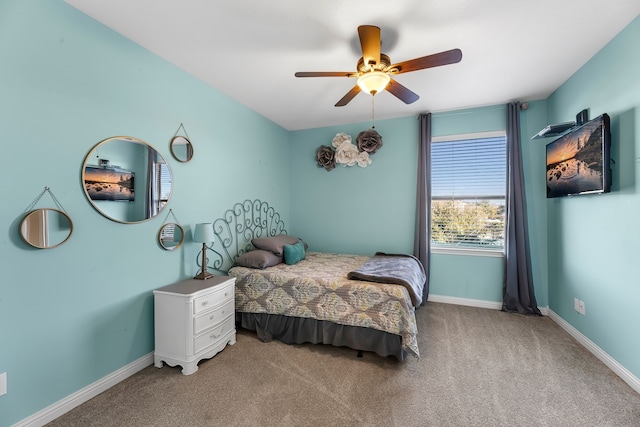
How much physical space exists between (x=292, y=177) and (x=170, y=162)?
2277 millimetres

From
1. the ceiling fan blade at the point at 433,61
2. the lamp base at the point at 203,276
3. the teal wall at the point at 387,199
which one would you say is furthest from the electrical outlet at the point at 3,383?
the teal wall at the point at 387,199

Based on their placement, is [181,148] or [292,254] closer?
[181,148]

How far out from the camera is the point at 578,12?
1.83 meters

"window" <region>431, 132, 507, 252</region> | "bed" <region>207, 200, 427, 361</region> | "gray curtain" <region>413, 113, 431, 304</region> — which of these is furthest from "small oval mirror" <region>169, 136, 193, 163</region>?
"window" <region>431, 132, 507, 252</region>

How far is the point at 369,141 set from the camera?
3930mm

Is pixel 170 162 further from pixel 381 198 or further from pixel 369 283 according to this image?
pixel 381 198

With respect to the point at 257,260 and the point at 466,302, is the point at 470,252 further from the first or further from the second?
the point at 257,260

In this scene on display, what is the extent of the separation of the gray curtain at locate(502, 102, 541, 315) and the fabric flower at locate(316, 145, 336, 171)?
2.36 metres

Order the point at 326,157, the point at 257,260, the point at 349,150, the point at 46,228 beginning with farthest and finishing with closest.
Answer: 1. the point at 326,157
2. the point at 349,150
3. the point at 257,260
4. the point at 46,228

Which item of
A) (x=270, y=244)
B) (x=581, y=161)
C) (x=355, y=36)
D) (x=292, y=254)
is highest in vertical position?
(x=355, y=36)

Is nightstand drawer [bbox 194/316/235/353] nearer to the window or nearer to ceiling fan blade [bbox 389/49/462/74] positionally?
ceiling fan blade [bbox 389/49/462/74]

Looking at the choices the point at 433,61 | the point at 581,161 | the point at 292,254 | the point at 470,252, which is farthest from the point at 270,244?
the point at 581,161

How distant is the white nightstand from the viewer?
6.93 feet

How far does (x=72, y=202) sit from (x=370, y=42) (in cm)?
227
